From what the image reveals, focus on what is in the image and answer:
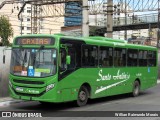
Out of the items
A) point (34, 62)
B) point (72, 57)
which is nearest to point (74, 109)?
point (72, 57)

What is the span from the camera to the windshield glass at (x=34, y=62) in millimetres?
12922

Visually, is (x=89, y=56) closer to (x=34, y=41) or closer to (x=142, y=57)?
(x=34, y=41)

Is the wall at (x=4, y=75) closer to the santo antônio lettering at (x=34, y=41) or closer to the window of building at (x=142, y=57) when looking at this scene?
the santo antônio lettering at (x=34, y=41)

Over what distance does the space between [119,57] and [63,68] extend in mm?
4836

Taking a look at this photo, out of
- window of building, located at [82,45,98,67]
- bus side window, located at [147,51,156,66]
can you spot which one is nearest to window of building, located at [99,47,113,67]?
window of building, located at [82,45,98,67]

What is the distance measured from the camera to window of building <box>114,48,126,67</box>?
56.0ft

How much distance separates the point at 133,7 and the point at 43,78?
127 feet

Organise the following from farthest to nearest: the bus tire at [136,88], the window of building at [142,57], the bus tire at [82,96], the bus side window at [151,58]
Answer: the bus side window at [151,58] → the window of building at [142,57] → the bus tire at [136,88] → the bus tire at [82,96]

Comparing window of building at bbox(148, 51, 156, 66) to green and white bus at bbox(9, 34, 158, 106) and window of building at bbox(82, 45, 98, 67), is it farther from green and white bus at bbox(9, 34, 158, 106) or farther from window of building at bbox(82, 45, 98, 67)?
window of building at bbox(82, 45, 98, 67)

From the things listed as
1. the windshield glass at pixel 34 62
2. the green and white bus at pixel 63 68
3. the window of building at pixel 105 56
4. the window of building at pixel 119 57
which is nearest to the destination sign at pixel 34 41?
the green and white bus at pixel 63 68

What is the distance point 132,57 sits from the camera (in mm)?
18734

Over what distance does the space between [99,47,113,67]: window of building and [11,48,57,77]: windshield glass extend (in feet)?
11.0

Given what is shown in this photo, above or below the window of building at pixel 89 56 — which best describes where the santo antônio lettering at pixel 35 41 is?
above

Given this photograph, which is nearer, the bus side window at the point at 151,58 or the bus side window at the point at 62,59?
the bus side window at the point at 62,59
